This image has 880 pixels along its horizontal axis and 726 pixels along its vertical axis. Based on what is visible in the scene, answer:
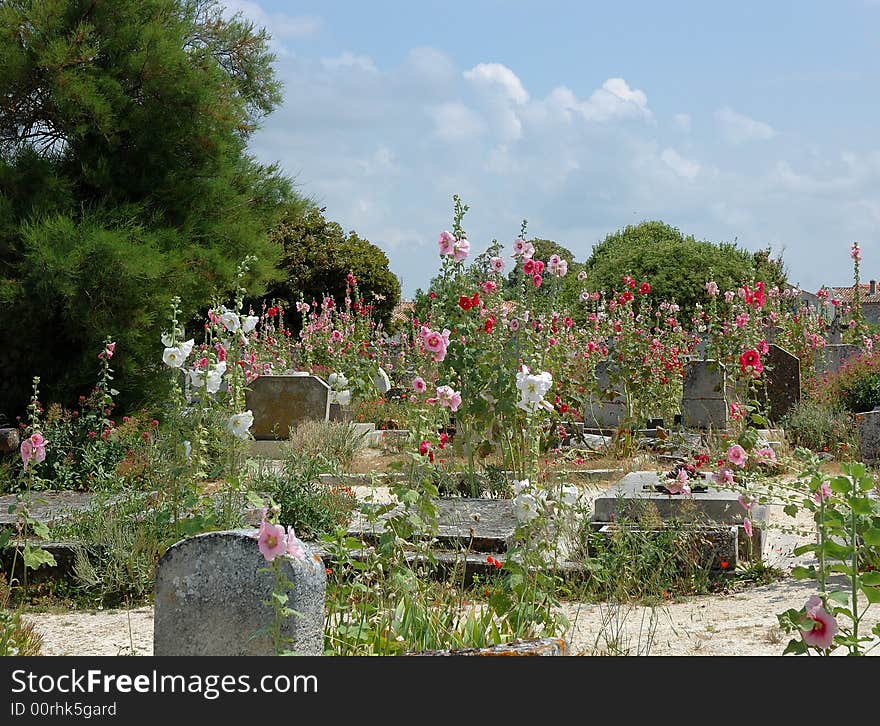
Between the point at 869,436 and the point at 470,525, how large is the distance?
5.27 meters

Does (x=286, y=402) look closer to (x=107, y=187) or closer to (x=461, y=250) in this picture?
(x=107, y=187)

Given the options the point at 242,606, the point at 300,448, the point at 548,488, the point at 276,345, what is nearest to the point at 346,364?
the point at 300,448

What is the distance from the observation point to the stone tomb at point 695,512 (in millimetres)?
5578

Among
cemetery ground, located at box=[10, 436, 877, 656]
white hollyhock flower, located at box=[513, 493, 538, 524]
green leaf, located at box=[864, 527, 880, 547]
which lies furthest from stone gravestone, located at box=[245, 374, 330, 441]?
green leaf, located at box=[864, 527, 880, 547]

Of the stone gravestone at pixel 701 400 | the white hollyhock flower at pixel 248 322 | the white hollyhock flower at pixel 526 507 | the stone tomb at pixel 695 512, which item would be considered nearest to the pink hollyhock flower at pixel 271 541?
the white hollyhock flower at pixel 526 507

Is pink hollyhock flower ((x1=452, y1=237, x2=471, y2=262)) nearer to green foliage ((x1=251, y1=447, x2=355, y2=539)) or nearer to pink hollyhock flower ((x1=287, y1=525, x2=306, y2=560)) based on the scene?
green foliage ((x1=251, y1=447, x2=355, y2=539))

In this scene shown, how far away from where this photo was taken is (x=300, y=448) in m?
9.34

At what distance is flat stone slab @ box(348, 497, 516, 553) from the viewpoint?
573cm

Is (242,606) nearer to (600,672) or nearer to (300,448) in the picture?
(600,672)

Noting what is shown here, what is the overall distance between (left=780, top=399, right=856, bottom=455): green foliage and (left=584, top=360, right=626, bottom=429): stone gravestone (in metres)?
1.83

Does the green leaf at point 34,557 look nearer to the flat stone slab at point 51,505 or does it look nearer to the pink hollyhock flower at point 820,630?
the flat stone slab at point 51,505

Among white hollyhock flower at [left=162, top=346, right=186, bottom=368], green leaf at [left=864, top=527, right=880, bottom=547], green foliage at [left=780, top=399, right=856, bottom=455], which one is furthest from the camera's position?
green foliage at [left=780, top=399, right=856, bottom=455]

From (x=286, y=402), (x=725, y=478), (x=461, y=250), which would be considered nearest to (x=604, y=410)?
(x=286, y=402)

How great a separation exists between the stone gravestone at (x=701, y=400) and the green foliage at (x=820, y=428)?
875mm
